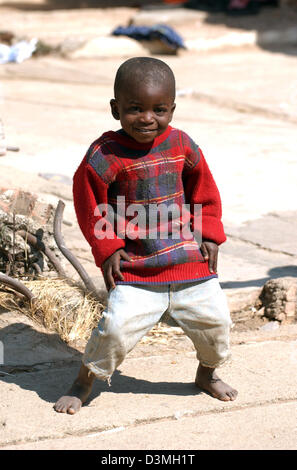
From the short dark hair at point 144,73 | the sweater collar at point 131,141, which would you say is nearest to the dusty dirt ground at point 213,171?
the sweater collar at point 131,141

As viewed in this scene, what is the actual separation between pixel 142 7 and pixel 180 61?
108 inches

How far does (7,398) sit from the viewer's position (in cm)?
314

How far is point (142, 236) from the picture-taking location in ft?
9.82

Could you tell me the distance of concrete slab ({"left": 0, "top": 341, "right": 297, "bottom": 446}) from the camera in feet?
9.67

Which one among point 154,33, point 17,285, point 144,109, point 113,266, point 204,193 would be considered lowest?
point 154,33

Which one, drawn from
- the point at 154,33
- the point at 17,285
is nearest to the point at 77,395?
the point at 17,285

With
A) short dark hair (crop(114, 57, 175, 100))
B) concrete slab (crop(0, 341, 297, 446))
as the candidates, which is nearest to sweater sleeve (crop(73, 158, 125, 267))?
short dark hair (crop(114, 57, 175, 100))

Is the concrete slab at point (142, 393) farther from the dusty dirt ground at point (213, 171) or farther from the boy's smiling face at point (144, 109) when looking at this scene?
the boy's smiling face at point (144, 109)

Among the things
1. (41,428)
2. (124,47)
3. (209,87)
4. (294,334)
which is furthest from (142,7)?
(41,428)

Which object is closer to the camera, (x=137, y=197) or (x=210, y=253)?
(x=137, y=197)

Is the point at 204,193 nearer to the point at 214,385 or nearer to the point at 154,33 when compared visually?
the point at 214,385

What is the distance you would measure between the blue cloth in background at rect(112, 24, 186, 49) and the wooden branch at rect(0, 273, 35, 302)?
9.49 metres

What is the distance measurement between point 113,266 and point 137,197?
0.88 ft

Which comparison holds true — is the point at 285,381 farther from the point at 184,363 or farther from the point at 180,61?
the point at 180,61
